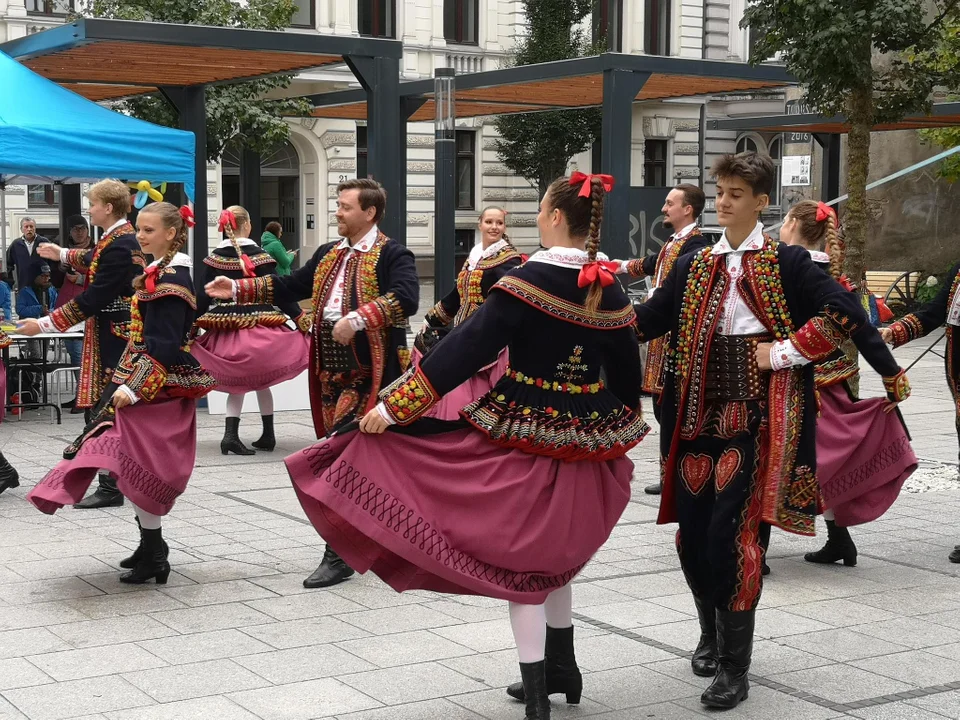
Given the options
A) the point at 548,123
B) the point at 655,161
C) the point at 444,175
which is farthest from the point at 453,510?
the point at 655,161

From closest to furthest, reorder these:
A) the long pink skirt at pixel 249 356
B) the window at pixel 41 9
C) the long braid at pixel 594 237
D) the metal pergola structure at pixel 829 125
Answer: the long braid at pixel 594 237, the long pink skirt at pixel 249 356, the metal pergola structure at pixel 829 125, the window at pixel 41 9

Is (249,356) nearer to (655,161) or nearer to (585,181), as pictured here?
(585,181)

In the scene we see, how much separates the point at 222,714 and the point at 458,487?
1.11 metres

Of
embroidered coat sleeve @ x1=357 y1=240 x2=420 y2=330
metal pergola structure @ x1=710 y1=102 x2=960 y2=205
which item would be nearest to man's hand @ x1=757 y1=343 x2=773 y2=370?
embroidered coat sleeve @ x1=357 y1=240 x2=420 y2=330

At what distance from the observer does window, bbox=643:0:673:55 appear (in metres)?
38.1

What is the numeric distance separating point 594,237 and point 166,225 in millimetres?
2736

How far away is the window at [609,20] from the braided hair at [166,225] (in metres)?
30.8

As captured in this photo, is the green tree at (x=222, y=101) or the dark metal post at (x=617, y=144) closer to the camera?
the dark metal post at (x=617, y=144)

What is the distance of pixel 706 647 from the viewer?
495 cm

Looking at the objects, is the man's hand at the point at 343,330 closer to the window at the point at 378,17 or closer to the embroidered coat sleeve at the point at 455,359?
the embroidered coat sleeve at the point at 455,359

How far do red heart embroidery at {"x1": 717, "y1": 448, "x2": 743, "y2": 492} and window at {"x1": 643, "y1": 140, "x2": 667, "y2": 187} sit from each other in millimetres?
33349

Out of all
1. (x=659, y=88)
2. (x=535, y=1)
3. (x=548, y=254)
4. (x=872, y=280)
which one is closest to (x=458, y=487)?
(x=548, y=254)

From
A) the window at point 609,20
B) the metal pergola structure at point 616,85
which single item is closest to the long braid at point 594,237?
the metal pergola structure at point 616,85

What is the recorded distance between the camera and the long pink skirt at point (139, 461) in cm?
591
